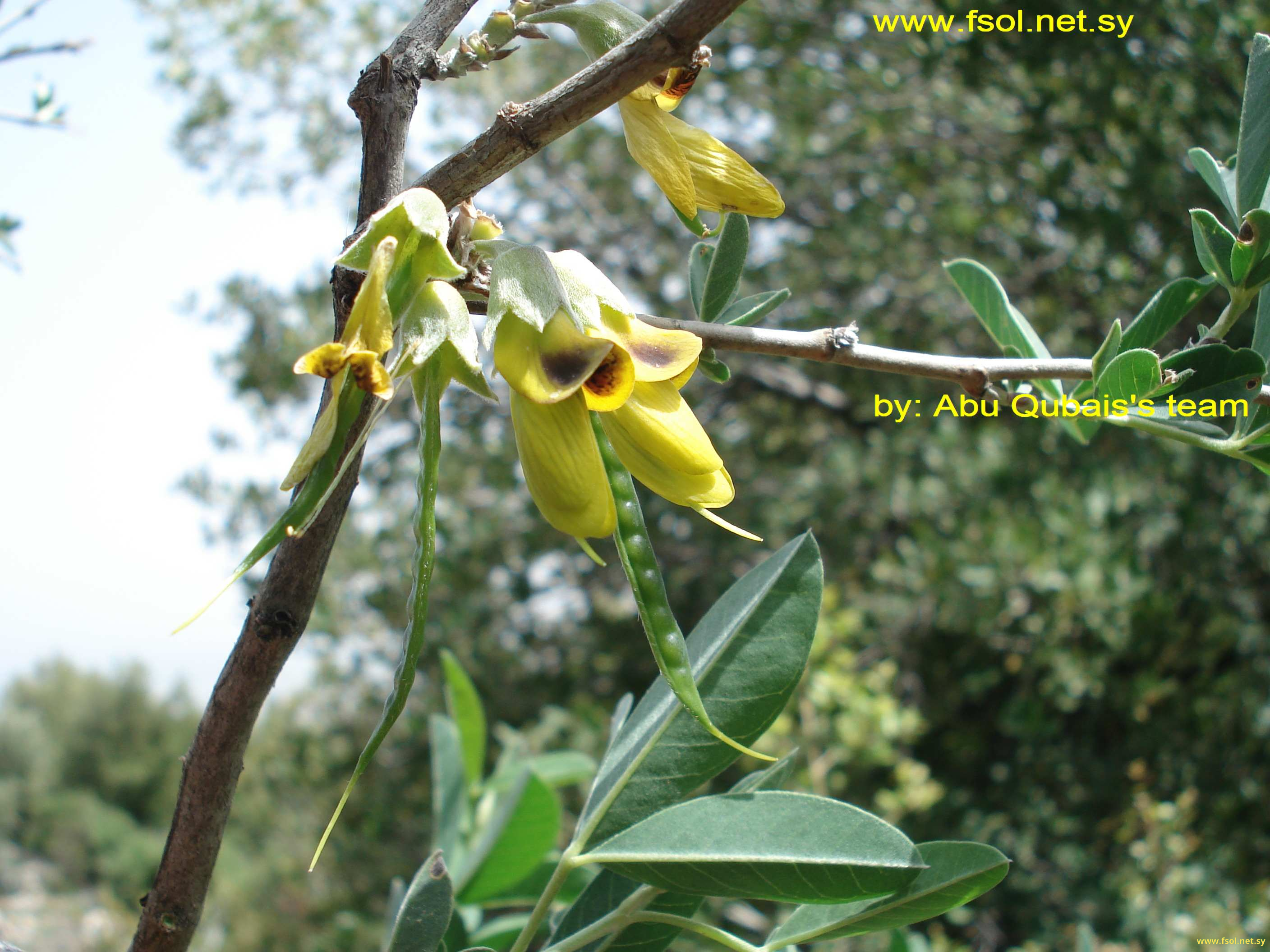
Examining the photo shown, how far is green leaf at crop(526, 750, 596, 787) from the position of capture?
1185 millimetres

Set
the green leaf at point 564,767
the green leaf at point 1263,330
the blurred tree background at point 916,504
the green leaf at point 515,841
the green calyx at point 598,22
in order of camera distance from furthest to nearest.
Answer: the blurred tree background at point 916,504
the green leaf at point 564,767
the green leaf at point 515,841
the green leaf at point 1263,330
the green calyx at point 598,22

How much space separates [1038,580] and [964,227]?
1.26 m

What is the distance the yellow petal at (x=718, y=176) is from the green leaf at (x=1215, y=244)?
0.26 meters

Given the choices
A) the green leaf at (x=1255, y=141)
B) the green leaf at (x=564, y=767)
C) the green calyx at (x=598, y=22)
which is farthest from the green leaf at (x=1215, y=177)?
the green leaf at (x=564, y=767)

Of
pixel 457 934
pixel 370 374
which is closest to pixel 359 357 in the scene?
pixel 370 374

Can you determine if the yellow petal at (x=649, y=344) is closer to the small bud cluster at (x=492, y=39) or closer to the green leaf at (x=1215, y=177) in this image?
the small bud cluster at (x=492, y=39)

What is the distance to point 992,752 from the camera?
3.55 m

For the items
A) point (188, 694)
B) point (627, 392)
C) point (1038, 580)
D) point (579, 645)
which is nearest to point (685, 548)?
point (579, 645)

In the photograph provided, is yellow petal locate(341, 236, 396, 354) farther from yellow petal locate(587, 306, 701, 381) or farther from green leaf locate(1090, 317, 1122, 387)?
green leaf locate(1090, 317, 1122, 387)

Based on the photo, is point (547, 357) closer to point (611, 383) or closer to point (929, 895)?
point (611, 383)

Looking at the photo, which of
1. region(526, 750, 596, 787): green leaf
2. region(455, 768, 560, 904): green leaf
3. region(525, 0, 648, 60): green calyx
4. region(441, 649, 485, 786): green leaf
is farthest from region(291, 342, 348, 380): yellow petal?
region(526, 750, 596, 787): green leaf

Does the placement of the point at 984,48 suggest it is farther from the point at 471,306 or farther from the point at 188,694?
the point at 188,694

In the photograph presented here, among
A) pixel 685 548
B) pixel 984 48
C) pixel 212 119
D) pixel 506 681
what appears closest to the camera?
pixel 984 48

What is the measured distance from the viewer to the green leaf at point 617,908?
0.57 meters
